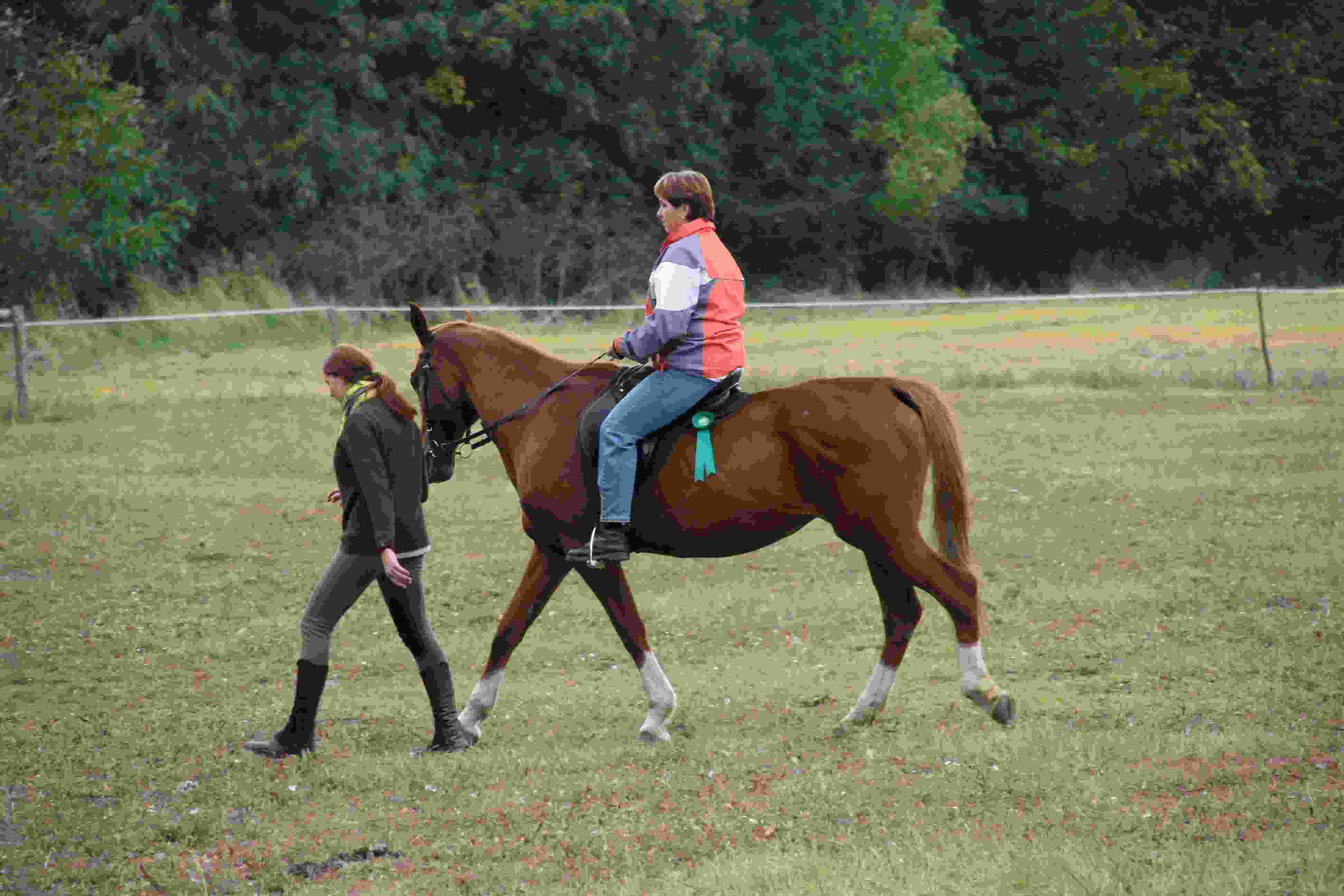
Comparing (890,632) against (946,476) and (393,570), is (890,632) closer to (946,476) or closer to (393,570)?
(946,476)

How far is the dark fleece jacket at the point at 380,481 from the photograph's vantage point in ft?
21.8

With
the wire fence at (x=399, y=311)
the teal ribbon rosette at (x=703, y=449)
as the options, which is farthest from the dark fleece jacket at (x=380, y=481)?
the wire fence at (x=399, y=311)

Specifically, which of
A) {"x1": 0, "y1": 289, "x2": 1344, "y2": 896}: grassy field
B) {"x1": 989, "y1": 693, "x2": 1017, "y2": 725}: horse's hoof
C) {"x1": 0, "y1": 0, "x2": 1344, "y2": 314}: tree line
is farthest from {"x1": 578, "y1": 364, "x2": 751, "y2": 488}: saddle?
{"x1": 0, "y1": 0, "x2": 1344, "y2": 314}: tree line

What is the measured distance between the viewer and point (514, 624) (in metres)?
7.30

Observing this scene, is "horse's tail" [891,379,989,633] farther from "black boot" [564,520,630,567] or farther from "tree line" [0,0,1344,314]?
"tree line" [0,0,1344,314]

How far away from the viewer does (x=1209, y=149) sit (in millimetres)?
48688

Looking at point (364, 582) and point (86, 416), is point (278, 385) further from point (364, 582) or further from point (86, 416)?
point (364, 582)

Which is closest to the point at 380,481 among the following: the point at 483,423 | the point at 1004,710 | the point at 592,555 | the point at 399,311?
the point at 483,423

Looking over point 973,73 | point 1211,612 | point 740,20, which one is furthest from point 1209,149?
point 1211,612

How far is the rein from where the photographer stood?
7.46 meters

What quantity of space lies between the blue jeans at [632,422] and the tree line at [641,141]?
78.2 feet

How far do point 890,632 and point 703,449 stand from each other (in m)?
1.29

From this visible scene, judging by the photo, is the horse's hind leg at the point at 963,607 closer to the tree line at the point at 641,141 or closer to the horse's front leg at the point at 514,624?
the horse's front leg at the point at 514,624

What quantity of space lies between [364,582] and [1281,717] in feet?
14.0
